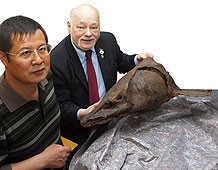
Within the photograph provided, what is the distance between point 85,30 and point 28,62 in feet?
0.94

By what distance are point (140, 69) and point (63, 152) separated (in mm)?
290

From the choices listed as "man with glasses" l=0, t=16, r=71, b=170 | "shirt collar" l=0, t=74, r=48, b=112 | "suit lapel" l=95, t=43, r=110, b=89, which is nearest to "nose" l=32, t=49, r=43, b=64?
Answer: "man with glasses" l=0, t=16, r=71, b=170

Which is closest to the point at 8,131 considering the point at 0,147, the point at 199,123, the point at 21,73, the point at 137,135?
the point at 0,147

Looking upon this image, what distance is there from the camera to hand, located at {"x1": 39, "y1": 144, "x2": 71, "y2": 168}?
3.65 feet

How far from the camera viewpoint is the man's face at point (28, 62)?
997 mm

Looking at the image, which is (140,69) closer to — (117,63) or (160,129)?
(160,129)

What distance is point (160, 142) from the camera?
107 cm

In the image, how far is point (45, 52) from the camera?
1.03 meters

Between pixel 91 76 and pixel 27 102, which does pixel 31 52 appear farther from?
pixel 91 76

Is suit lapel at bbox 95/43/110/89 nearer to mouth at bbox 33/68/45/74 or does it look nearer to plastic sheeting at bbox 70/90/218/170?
plastic sheeting at bbox 70/90/218/170

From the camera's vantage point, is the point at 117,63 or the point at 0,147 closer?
the point at 0,147

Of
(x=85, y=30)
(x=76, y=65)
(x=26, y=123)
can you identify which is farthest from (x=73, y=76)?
(x=26, y=123)

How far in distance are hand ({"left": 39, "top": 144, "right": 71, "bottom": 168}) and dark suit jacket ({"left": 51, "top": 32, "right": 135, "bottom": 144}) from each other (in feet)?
0.42

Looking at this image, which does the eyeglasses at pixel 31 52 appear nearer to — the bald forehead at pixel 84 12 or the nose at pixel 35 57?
the nose at pixel 35 57
